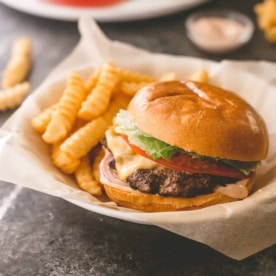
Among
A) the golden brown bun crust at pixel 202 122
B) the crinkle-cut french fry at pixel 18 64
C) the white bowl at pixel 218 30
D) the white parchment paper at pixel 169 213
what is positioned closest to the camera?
the white parchment paper at pixel 169 213

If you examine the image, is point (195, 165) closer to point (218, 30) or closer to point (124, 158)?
point (124, 158)

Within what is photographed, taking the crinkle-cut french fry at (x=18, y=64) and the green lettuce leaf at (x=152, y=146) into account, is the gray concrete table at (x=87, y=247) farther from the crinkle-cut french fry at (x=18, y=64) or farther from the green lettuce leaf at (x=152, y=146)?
the crinkle-cut french fry at (x=18, y=64)

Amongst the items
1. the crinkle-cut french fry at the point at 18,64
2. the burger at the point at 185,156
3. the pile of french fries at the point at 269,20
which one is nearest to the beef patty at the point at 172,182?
the burger at the point at 185,156

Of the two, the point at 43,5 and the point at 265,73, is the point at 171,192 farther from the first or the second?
the point at 43,5

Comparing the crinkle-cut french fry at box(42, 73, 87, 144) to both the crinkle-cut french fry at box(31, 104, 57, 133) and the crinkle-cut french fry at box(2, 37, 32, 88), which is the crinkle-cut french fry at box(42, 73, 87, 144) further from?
the crinkle-cut french fry at box(2, 37, 32, 88)

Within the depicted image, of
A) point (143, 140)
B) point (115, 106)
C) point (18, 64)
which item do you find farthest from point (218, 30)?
point (143, 140)

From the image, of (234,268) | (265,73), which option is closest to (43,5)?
(265,73)

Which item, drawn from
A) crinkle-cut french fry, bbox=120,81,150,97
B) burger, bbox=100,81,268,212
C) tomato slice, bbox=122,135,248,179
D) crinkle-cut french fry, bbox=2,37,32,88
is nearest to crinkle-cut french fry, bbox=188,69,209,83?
crinkle-cut french fry, bbox=120,81,150,97
